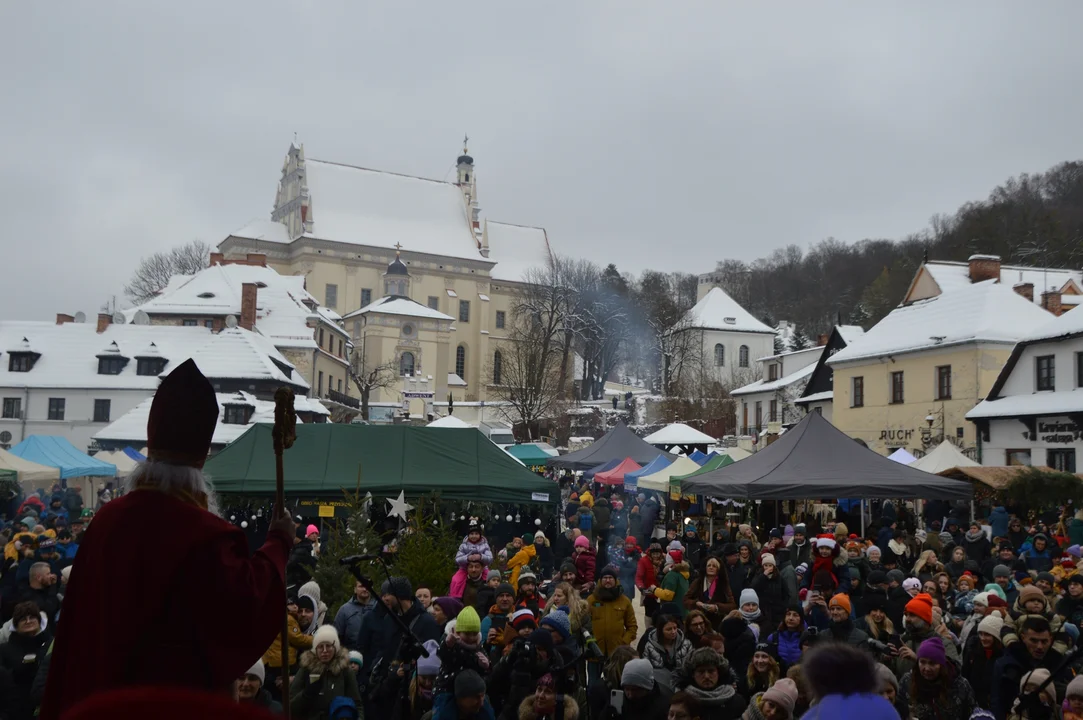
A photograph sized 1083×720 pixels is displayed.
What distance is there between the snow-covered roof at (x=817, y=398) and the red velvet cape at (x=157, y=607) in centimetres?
3994

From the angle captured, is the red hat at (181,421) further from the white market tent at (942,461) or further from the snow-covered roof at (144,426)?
the snow-covered roof at (144,426)

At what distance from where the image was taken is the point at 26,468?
22.2m

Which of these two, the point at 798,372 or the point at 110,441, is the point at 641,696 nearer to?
the point at 110,441

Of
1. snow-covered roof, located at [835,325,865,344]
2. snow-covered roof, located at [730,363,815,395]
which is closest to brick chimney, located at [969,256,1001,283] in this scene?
snow-covered roof, located at [835,325,865,344]

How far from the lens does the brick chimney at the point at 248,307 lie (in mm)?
57138

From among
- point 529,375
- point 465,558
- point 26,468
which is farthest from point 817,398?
point 465,558

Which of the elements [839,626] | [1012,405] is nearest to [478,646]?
[839,626]

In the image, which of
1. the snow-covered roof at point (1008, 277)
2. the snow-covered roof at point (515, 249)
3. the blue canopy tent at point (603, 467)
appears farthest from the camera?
the snow-covered roof at point (515, 249)

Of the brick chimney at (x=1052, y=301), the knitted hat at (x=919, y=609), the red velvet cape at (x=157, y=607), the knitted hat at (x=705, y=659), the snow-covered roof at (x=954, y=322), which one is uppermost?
the brick chimney at (x=1052, y=301)

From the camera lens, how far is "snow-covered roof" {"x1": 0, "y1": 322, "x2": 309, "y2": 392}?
46.8 metres

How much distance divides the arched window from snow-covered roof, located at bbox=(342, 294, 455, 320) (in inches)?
375

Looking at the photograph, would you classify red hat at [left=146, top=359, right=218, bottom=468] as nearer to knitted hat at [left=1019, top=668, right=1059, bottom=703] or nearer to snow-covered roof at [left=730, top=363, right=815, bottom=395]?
knitted hat at [left=1019, top=668, right=1059, bottom=703]

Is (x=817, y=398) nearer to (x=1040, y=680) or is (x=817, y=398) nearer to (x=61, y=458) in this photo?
(x=61, y=458)

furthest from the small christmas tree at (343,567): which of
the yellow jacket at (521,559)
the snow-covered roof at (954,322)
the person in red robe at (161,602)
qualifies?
the snow-covered roof at (954,322)
